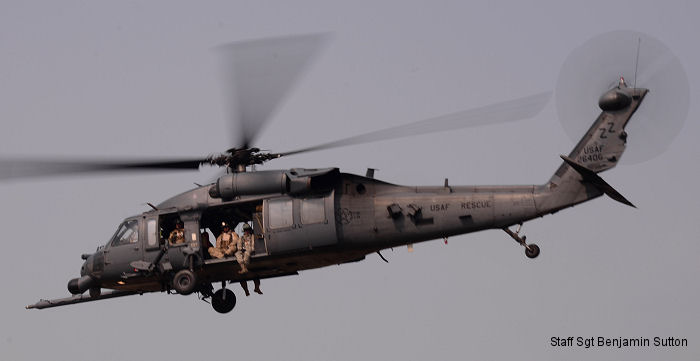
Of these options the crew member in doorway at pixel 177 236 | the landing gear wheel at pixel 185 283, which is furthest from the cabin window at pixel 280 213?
the crew member in doorway at pixel 177 236

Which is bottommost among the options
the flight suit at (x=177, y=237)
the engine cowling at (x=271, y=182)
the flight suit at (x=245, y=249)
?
the flight suit at (x=245, y=249)

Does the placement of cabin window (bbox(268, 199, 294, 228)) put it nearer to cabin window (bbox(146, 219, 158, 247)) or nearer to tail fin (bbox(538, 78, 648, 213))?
cabin window (bbox(146, 219, 158, 247))

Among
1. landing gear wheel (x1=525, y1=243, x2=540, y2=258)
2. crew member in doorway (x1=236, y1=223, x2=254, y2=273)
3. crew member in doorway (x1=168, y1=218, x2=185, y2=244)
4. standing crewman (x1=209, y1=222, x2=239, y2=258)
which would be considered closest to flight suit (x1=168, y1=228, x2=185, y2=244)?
crew member in doorway (x1=168, y1=218, x2=185, y2=244)

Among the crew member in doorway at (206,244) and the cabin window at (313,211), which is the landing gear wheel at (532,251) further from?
the crew member in doorway at (206,244)

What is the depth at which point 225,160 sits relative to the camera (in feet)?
136

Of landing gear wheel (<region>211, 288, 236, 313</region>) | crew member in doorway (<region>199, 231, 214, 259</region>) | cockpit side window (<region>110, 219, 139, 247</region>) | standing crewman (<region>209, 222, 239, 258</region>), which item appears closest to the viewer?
standing crewman (<region>209, 222, 239, 258</region>)

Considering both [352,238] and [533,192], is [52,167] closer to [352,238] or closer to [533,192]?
[352,238]

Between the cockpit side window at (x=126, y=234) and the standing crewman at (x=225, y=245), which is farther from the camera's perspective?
the cockpit side window at (x=126, y=234)

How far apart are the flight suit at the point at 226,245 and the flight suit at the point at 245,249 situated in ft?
0.57

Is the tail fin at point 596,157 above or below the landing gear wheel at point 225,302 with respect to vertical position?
above

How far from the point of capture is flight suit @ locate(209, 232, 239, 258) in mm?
41344

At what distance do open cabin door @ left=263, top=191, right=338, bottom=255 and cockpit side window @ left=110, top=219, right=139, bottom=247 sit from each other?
13.0ft

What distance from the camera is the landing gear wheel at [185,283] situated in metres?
41.4

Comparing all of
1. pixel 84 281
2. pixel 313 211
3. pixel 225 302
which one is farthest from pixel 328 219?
pixel 84 281
